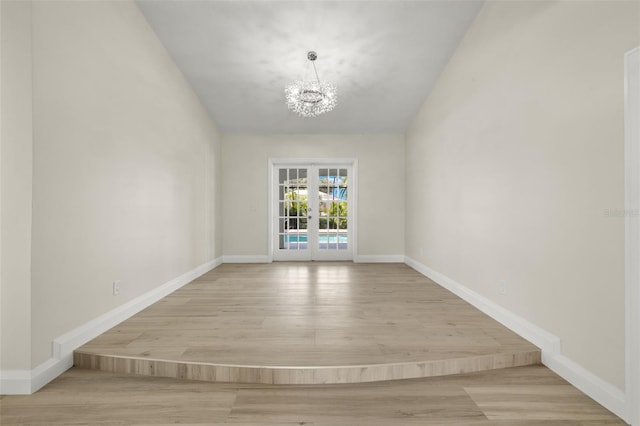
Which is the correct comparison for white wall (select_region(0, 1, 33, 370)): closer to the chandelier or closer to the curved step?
the curved step

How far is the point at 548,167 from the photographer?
222cm

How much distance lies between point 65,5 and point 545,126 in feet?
11.6

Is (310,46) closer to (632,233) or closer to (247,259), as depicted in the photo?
(632,233)

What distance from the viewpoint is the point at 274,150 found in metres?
6.12

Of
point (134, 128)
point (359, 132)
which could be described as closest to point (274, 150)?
point (359, 132)

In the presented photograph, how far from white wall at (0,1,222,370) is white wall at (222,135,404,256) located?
6.47ft

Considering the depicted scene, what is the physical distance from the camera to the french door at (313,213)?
637 cm

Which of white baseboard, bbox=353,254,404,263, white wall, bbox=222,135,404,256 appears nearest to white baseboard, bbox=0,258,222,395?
white wall, bbox=222,135,404,256

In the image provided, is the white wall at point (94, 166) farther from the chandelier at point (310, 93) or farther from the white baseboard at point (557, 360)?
the white baseboard at point (557, 360)

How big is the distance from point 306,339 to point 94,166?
7.08 feet

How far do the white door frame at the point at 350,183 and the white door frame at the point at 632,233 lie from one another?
4580 mm

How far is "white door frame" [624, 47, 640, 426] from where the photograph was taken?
159 cm

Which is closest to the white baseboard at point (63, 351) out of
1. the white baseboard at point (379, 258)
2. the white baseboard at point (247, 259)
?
the white baseboard at point (247, 259)

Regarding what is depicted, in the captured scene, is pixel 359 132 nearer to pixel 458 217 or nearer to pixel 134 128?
pixel 458 217
